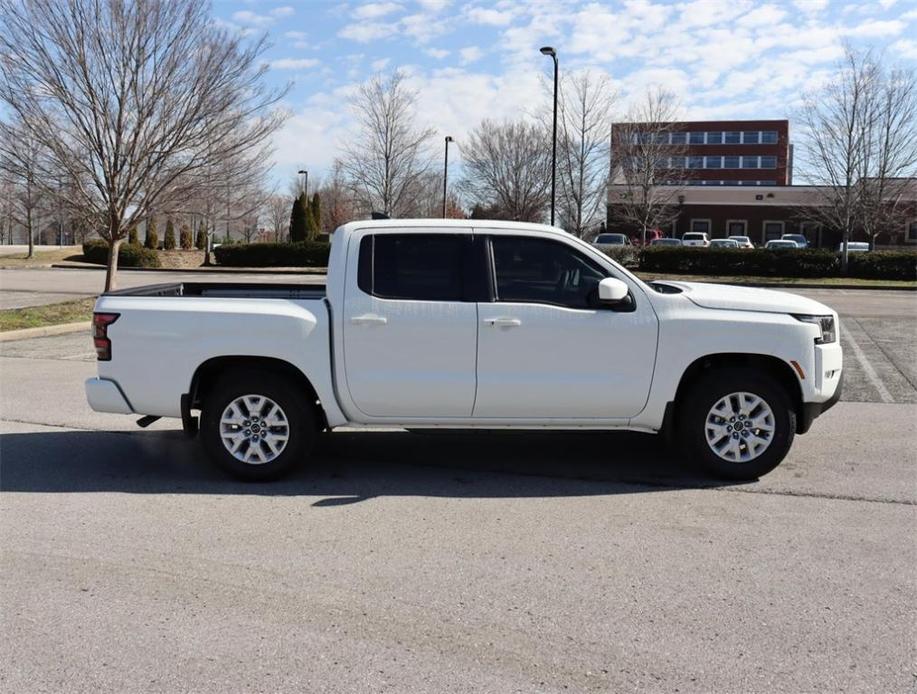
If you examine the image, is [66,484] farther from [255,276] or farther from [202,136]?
[255,276]

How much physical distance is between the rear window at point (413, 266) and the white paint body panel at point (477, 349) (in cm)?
9

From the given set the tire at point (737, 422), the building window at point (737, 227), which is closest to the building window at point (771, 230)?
the building window at point (737, 227)

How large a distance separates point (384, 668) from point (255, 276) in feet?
107

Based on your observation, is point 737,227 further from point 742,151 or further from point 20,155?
point 20,155

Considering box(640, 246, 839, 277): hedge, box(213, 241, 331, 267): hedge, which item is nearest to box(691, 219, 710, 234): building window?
box(640, 246, 839, 277): hedge

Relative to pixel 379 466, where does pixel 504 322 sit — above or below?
above

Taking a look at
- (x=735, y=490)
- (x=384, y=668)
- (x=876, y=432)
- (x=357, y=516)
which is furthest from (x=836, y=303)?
(x=384, y=668)

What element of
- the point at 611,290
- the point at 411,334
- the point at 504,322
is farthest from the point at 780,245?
the point at 411,334

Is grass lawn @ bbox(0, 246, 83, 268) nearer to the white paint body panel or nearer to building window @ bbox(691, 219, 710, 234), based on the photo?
the white paint body panel

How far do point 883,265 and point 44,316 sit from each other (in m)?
29.4

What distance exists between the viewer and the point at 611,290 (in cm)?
564

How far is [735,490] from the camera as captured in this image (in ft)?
19.1

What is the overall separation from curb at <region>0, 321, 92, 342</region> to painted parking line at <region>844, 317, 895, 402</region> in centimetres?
1284

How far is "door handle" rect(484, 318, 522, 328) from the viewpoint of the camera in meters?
5.74
